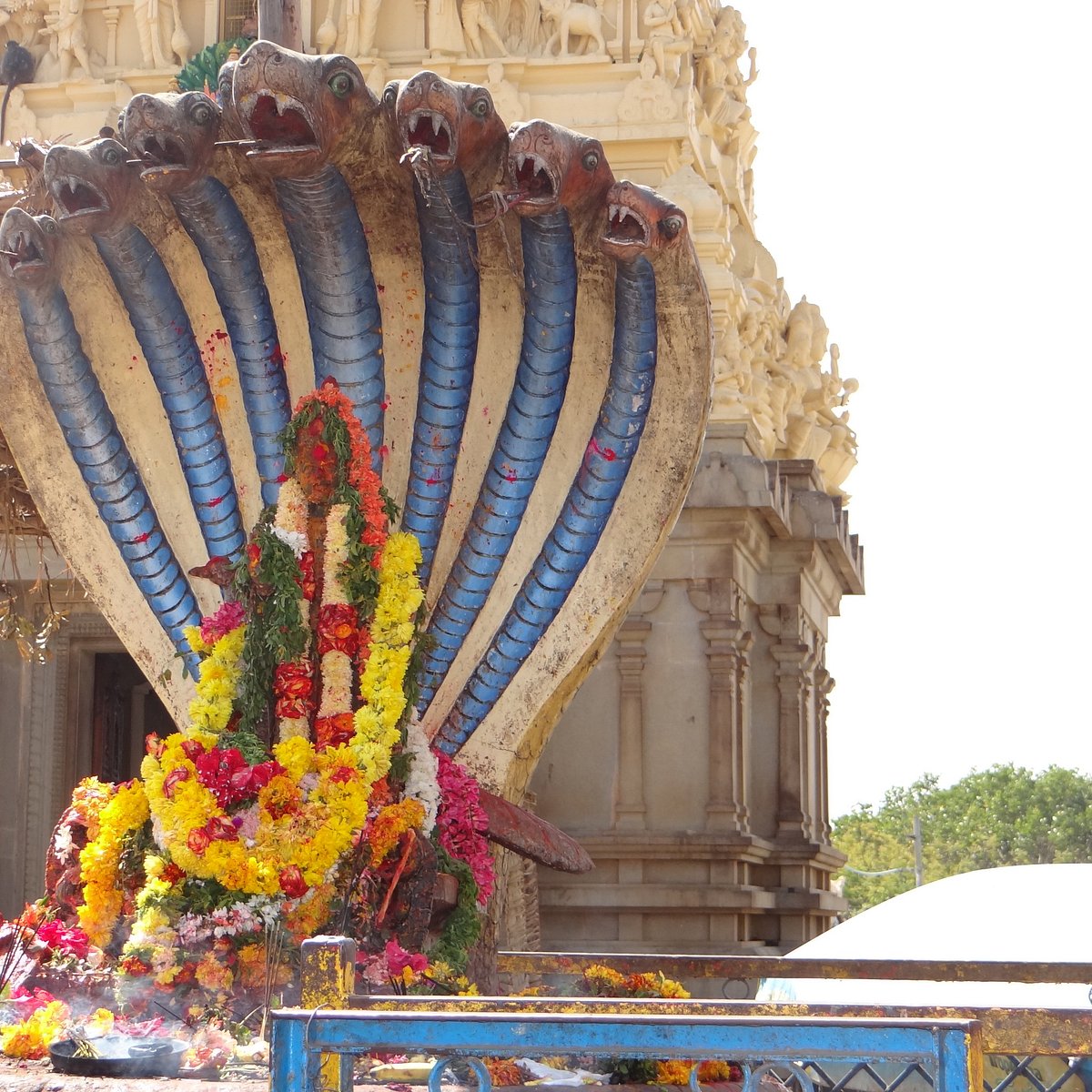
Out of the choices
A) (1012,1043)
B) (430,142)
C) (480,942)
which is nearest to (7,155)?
(430,142)

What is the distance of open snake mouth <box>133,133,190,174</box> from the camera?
6855 millimetres

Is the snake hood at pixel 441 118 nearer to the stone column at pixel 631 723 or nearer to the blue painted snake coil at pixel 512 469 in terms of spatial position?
the blue painted snake coil at pixel 512 469

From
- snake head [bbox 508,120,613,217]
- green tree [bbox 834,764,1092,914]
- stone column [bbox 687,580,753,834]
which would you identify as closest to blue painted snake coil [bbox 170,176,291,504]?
snake head [bbox 508,120,613,217]

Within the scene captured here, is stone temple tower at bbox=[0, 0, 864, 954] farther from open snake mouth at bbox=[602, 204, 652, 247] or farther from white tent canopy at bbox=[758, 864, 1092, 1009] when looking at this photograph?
white tent canopy at bbox=[758, 864, 1092, 1009]

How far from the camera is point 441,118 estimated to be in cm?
663

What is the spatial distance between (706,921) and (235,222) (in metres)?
6.39

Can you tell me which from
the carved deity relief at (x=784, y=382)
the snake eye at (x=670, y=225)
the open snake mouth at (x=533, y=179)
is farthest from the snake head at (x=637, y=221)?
the carved deity relief at (x=784, y=382)

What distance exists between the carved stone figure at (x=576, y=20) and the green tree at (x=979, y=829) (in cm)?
2730

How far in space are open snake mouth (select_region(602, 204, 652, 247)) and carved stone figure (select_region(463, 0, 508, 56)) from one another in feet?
24.3

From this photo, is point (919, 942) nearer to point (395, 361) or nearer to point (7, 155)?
point (395, 361)

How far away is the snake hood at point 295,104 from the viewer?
6.66 metres

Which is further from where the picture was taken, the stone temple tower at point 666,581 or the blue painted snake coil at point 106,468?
the stone temple tower at point 666,581

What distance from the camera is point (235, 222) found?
7625 mm

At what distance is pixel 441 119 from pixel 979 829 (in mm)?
39192
